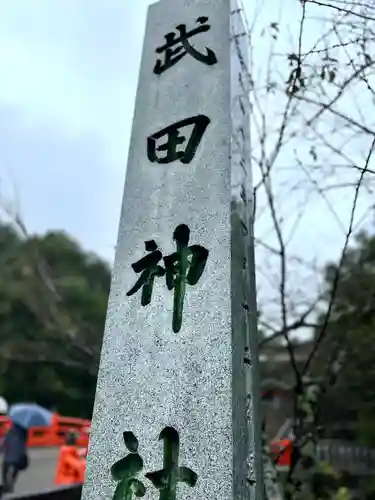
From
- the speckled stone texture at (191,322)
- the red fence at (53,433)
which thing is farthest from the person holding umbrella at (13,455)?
the red fence at (53,433)

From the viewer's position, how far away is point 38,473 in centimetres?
1095

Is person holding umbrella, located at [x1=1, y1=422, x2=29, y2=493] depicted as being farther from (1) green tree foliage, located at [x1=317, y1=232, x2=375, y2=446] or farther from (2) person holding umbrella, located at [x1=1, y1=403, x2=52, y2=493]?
(1) green tree foliage, located at [x1=317, y1=232, x2=375, y2=446]

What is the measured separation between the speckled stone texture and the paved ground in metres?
5.44

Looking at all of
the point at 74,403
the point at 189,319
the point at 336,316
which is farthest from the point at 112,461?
the point at 74,403

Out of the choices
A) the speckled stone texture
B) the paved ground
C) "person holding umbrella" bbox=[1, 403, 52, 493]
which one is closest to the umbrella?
"person holding umbrella" bbox=[1, 403, 52, 493]

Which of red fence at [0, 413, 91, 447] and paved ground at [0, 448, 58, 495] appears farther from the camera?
red fence at [0, 413, 91, 447]

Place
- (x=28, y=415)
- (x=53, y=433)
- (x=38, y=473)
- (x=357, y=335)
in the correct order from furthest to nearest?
(x=53, y=433)
(x=38, y=473)
(x=28, y=415)
(x=357, y=335)

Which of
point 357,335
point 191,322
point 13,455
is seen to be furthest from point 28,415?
point 191,322

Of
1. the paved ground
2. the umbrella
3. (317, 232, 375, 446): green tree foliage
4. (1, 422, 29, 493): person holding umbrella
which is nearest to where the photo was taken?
(317, 232, 375, 446): green tree foliage

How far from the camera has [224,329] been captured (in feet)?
7.09

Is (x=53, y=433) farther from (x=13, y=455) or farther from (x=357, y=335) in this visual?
(x=357, y=335)

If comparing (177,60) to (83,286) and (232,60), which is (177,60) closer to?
(232,60)

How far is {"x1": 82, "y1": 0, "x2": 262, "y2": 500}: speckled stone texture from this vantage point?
2.03 meters

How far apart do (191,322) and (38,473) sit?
10053mm
